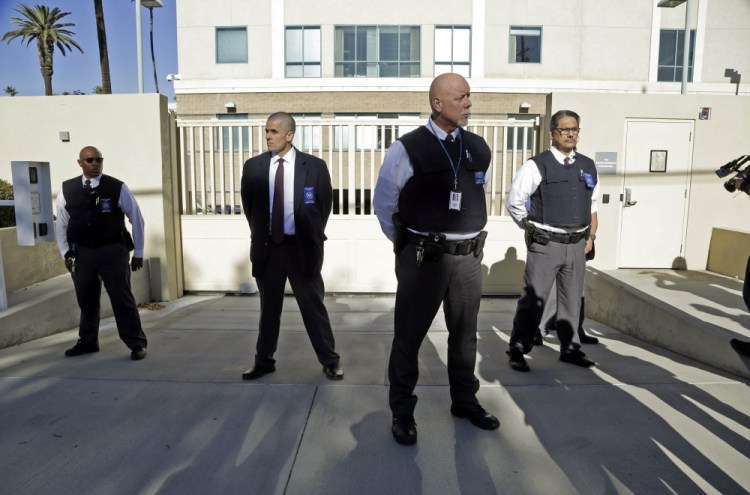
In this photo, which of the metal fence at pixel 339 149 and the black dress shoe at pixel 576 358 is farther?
the metal fence at pixel 339 149

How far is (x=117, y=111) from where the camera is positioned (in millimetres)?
6852

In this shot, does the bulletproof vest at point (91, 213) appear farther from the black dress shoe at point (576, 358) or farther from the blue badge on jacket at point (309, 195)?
the black dress shoe at point (576, 358)

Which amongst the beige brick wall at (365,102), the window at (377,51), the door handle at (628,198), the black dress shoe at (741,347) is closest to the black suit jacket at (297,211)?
the black dress shoe at (741,347)

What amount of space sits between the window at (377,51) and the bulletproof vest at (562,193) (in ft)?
63.6

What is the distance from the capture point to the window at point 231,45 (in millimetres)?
23125

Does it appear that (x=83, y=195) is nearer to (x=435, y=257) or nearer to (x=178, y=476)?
(x=178, y=476)

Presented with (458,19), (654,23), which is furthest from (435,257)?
(654,23)

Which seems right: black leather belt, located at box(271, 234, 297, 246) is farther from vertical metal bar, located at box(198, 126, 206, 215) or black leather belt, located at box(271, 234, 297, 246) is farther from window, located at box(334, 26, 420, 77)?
window, located at box(334, 26, 420, 77)

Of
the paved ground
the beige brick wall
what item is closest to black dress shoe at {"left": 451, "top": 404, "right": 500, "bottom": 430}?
the paved ground

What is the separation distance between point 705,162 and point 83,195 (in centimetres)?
729

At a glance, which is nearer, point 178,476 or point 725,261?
point 178,476

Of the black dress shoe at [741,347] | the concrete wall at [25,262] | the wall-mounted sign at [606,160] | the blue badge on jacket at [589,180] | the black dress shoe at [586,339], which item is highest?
the wall-mounted sign at [606,160]

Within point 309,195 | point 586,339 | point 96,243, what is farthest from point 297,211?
point 586,339

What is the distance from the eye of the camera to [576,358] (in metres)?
4.40
